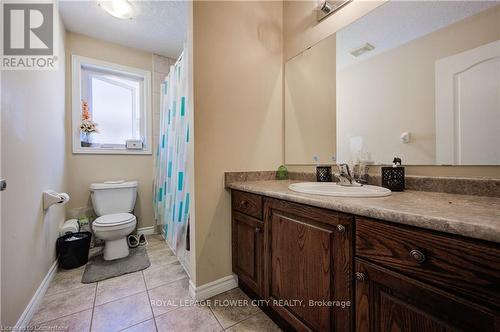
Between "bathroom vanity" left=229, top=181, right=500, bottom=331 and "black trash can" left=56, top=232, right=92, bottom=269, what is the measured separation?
170 centimetres

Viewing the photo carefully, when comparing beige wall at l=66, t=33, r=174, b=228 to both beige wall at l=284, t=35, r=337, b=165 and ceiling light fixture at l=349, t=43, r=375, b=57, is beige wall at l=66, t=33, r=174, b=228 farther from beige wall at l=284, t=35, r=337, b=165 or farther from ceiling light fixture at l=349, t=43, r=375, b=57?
ceiling light fixture at l=349, t=43, r=375, b=57

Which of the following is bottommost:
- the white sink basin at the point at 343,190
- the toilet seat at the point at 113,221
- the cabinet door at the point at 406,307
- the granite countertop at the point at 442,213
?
the toilet seat at the point at 113,221

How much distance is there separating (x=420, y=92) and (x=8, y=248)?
2.20 m

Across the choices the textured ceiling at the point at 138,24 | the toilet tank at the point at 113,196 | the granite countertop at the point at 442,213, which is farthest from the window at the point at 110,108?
the granite countertop at the point at 442,213

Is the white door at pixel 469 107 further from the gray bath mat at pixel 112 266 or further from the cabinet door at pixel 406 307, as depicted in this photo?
the gray bath mat at pixel 112 266

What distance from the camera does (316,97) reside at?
1545 mm

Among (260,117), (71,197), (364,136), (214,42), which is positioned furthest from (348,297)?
(71,197)

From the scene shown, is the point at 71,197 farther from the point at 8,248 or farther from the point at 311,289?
the point at 311,289

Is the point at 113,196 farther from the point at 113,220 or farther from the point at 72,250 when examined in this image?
the point at 72,250

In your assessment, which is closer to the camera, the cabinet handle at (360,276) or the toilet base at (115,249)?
the cabinet handle at (360,276)

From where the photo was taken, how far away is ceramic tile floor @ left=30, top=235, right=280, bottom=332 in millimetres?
1143

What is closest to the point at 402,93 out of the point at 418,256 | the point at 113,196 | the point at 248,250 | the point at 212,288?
the point at 418,256

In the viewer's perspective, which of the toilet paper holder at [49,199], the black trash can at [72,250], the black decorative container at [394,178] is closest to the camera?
the black decorative container at [394,178]

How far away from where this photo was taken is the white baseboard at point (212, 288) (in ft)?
4.44
